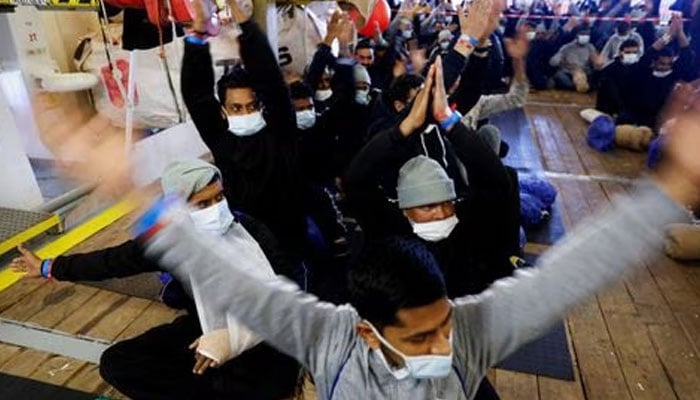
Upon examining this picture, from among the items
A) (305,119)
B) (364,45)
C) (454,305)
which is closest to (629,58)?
(364,45)

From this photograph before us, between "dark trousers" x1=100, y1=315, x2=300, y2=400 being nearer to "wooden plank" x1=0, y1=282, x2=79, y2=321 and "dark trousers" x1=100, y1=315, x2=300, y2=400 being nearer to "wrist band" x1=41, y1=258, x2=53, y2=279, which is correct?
"wrist band" x1=41, y1=258, x2=53, y2=279

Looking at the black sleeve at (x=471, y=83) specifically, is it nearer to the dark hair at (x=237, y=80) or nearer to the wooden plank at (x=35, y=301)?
the dark hair at (x=237, y=80)

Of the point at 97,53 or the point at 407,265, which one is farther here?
the point at 97,53

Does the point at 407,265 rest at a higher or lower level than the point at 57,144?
higher

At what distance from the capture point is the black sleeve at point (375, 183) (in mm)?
1722

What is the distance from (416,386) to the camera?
0.97 meters

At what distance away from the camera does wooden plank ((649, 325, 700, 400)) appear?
195 cm

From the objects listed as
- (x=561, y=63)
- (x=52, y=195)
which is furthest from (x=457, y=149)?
(x=561, y=63)

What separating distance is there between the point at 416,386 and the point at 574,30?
907 cm

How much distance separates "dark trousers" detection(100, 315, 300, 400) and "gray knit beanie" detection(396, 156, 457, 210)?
766mm

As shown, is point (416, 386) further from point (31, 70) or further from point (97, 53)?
Answer: point (97, 53)

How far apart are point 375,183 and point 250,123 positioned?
0.77m

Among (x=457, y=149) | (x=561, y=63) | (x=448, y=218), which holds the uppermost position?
(x=457, y=149)

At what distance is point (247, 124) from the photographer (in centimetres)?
225
